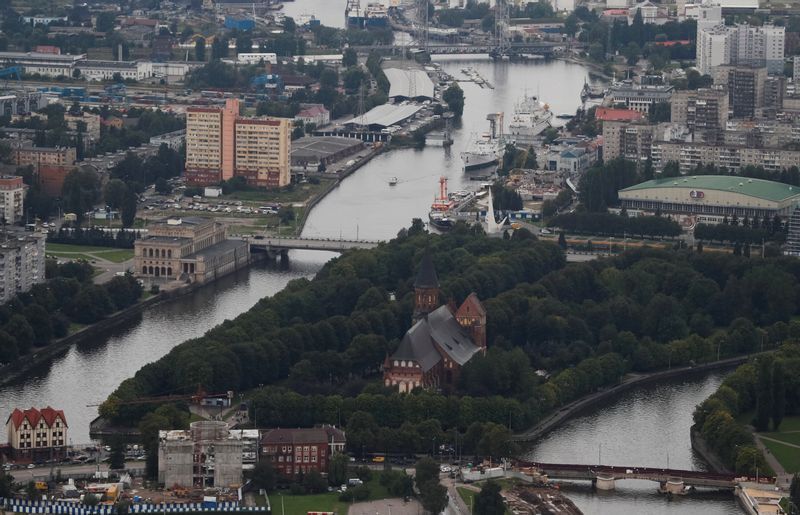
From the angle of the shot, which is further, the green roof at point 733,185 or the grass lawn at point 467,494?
the green roof at point 733,185

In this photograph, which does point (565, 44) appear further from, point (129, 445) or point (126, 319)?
point (129, 445)

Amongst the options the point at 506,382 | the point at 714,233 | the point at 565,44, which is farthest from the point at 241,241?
the point at 565,44

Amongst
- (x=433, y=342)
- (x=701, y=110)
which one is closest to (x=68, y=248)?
(x=433, y=342)

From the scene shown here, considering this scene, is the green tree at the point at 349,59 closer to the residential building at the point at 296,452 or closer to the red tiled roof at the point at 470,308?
the red tiled roof at the point at 470,308

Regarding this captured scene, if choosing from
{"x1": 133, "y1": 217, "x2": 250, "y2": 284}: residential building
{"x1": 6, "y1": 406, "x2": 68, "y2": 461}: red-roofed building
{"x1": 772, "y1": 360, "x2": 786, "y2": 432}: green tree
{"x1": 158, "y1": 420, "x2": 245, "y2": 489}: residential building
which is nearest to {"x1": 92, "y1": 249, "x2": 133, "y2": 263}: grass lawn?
{"x1": 133, "y1": 217, "x2": 250, "y2": 284}: residential building

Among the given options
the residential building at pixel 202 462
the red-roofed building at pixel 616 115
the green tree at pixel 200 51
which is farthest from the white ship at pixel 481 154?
the residential building at pixel 202 462

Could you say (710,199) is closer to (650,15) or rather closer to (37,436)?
(37,436)
